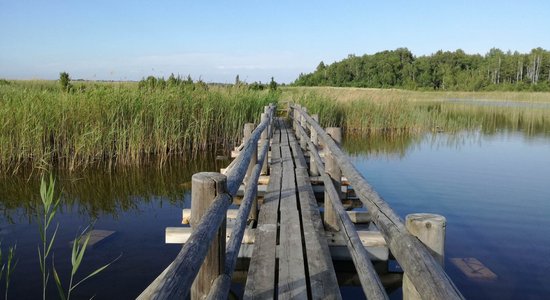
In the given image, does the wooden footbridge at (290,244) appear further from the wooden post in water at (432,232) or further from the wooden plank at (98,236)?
the wooden plank at (98,236)

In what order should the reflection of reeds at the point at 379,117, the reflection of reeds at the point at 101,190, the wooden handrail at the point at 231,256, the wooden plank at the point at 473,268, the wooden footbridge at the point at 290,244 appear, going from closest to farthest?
the wooden footbridge at the point at 290,244 → the wooden handrail at the point at 231,256 → the wooden plank at the point at 473,268 → the reflection of reeds at the point at 101,190 → the reflection of reeds at the point at 379,117

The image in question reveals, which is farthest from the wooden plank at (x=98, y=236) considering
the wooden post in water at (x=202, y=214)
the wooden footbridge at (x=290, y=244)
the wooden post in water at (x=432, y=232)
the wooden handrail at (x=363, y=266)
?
the wooden post in water at (x=432, y=232)

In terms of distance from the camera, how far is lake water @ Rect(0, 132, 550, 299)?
5.16m

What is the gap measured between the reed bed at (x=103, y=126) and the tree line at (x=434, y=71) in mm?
69148

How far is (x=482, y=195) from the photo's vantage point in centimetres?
916

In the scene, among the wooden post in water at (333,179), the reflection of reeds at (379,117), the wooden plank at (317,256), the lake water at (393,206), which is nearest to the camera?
the wooden plank at (317,256)

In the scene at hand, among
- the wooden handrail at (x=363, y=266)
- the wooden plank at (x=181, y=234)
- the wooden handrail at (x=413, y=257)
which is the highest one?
the wooden handrail at (x=413, y=257)

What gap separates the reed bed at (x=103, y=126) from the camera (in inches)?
351

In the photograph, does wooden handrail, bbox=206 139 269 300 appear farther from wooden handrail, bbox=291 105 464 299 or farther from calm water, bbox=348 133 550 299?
calm water, bbox=348 133 550 299

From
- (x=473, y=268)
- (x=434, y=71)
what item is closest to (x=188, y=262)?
(x=473, y=268)

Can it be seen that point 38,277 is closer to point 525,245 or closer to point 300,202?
point 300,202

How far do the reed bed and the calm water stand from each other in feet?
15.5

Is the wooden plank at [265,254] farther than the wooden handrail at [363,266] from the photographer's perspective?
Yes

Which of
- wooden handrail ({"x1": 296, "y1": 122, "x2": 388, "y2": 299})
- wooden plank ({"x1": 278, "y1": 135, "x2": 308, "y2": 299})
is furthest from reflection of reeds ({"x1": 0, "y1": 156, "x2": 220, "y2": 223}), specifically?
wooden handrail ({"x1": 296, "y1": 122, "x2": 388, "y2": 299})
